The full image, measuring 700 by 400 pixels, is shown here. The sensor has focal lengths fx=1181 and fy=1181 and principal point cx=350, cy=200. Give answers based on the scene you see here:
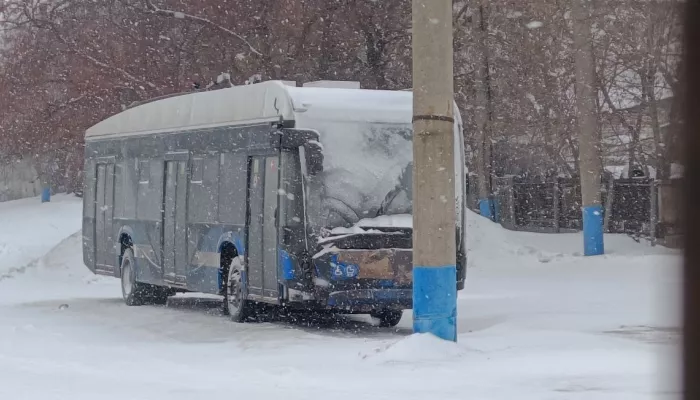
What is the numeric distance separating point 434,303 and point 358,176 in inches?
114

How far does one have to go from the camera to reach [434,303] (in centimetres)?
1078

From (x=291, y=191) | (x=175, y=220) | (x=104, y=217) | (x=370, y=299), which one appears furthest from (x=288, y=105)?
(x=104, y=217)

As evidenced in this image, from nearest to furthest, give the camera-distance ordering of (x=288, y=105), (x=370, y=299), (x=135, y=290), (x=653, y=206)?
(x=370, y=299) → (x=288, y=105) → (x=135, y=290) → (x=653, y=206)

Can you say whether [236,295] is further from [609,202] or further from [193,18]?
[609,202]

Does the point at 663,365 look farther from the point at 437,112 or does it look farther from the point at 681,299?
the point at 437,112

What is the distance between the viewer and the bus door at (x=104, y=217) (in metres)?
19.4

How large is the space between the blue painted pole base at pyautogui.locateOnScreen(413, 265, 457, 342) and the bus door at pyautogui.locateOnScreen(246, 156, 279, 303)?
297 cm

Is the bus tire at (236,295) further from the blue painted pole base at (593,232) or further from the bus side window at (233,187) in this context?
the blue painted pole base at (593,232)

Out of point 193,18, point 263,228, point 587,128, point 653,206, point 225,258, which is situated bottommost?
point 225,258

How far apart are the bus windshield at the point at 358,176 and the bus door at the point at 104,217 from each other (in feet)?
22.6

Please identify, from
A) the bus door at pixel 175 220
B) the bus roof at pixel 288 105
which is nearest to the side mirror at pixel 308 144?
the bus roof at pixel 288 105

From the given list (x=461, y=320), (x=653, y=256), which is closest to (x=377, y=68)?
(x=653, y=256)

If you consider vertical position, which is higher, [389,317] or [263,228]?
[263,228]

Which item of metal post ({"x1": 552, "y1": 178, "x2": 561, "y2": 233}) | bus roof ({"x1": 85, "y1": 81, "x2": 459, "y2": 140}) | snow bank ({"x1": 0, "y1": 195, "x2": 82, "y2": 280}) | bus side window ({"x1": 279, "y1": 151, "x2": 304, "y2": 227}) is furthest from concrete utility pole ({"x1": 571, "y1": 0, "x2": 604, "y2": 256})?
snow bank ({"x1": 0, "y1": 195, "x2": 82, "y2": 280})
